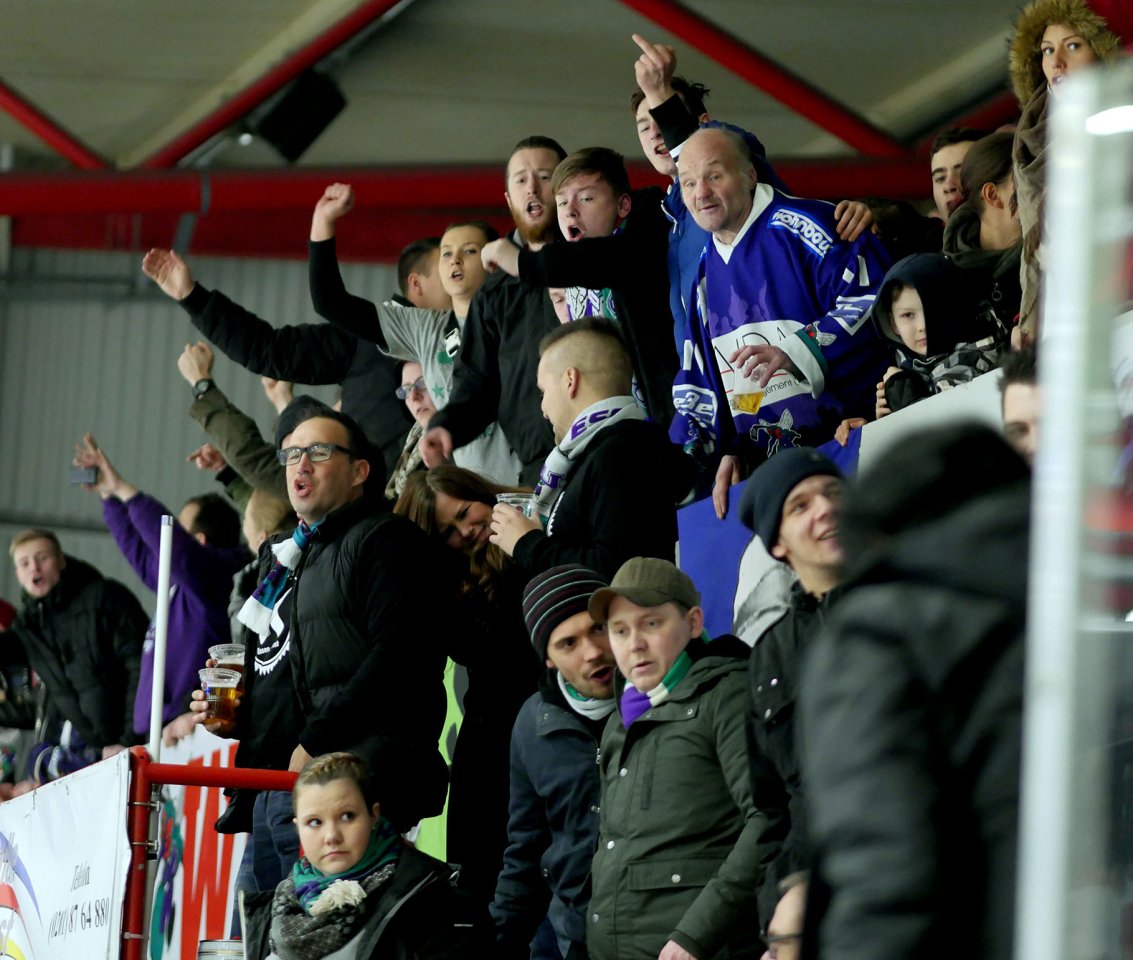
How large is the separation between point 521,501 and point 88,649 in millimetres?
3429

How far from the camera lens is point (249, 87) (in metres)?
12.9

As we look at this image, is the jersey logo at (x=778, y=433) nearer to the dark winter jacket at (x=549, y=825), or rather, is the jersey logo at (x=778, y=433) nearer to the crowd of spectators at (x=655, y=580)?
the crowd of spectators at (x=655, y=580)

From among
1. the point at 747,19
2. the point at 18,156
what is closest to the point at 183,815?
the point at 747,19

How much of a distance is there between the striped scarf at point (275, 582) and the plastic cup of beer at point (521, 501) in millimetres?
515

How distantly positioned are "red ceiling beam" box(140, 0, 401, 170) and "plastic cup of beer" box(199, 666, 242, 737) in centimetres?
775

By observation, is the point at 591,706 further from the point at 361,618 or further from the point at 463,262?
the point at 463,262

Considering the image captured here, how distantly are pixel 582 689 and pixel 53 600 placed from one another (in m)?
4.39

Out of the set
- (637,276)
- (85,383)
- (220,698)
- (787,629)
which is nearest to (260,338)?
(637,276)

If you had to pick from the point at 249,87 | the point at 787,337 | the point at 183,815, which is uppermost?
the point at 249,87

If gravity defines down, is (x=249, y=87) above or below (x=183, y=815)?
above

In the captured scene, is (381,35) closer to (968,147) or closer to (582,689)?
(968,147)

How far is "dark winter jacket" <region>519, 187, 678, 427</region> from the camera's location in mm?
5383

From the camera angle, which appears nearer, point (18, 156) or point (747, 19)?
point (747, 19)

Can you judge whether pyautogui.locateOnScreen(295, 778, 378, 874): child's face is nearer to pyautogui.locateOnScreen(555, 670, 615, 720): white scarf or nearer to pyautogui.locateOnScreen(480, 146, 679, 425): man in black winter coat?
pyautogui.locateOnScreen(555, 670, 615, 720): white scarf
